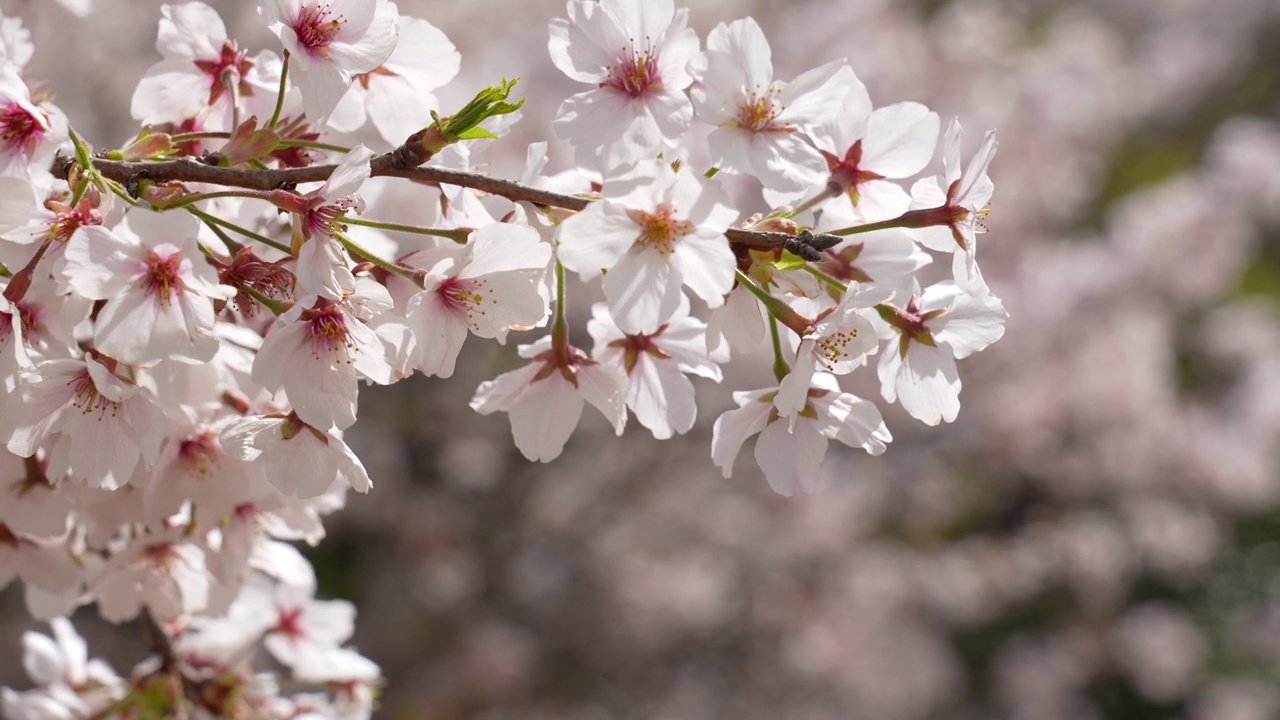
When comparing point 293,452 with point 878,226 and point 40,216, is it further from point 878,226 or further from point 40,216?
point 878,226

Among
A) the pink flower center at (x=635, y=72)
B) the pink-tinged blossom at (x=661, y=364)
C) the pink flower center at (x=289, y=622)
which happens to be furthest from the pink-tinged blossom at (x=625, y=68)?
the pink flower center at (x=289, y=622)

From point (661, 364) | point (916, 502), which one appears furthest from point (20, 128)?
point (916, 502)

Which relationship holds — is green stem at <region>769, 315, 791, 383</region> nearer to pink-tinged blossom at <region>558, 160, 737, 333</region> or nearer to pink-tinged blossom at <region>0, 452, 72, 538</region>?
pink-tinged blossom at <region>558, 160, 737, 333</region>

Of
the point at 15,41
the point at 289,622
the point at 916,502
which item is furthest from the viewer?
the point at 916,502

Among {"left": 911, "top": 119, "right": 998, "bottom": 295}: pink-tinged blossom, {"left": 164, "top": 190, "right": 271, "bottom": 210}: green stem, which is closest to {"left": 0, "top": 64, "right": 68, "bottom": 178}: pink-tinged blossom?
{"left": 164, "top": 190, "right": 271, "bottom": 210}: green stem

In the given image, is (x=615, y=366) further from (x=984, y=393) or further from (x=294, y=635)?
(x=984, y=393)

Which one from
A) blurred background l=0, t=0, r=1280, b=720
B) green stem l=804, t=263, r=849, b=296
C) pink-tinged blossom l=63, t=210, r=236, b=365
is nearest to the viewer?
pink-tinged blossom l=63, t=210, r=236, b=365
